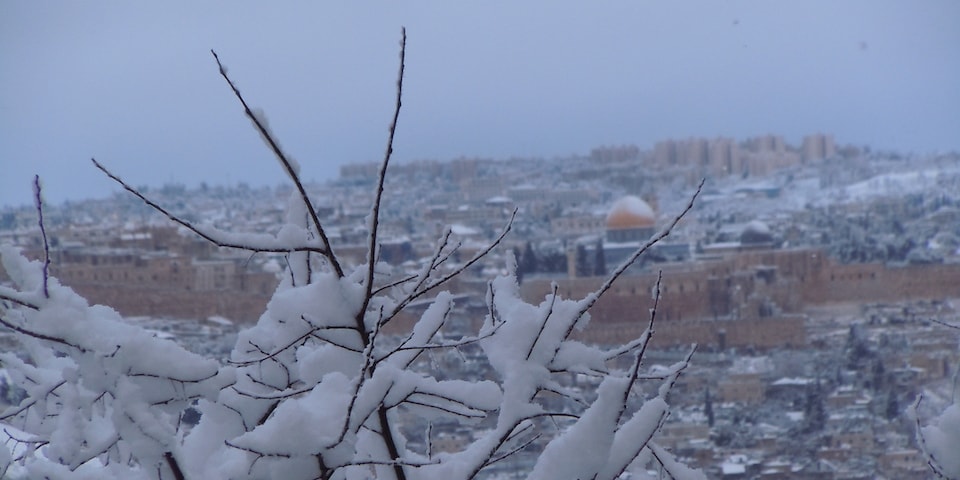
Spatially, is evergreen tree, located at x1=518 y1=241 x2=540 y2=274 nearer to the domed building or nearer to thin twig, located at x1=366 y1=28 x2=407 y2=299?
the domed building

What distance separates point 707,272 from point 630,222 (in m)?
4.01

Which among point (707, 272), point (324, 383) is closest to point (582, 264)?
point (707, 272)

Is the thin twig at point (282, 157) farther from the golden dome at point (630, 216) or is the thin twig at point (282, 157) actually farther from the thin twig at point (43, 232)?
the golden dome at point (630, 216)

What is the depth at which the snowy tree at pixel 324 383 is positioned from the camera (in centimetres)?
63

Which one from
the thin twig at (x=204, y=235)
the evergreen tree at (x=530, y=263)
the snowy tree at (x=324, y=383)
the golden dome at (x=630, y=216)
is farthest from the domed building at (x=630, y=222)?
the thin twig at (x=204, y=235)

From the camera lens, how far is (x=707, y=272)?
36.6 ft

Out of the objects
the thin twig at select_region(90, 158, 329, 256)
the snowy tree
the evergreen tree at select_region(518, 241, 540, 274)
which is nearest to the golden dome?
the evergreen tree at select_region(518, 241, 540, 274)

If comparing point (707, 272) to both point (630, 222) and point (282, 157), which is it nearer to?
point (630, 222)

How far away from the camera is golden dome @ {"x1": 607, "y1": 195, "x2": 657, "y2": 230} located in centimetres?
1501

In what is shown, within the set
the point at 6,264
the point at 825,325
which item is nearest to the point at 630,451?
the point at 6,264

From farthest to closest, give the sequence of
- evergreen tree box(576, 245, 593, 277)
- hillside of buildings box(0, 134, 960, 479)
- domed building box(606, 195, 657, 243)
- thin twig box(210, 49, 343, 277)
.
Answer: domed building box(606, 195, 657, 243)
evergreen tree box(576, 245, 593, 277)
hillside of buildings box(0, 134, 960, 479)
thin twig box(210, 49, 343, 277)

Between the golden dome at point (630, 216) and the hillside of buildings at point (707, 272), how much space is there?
2.4 inches

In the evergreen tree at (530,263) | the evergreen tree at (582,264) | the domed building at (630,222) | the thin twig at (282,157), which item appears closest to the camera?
the thin twig at (282,157)

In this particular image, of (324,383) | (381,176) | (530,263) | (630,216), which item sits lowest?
(530,263)
